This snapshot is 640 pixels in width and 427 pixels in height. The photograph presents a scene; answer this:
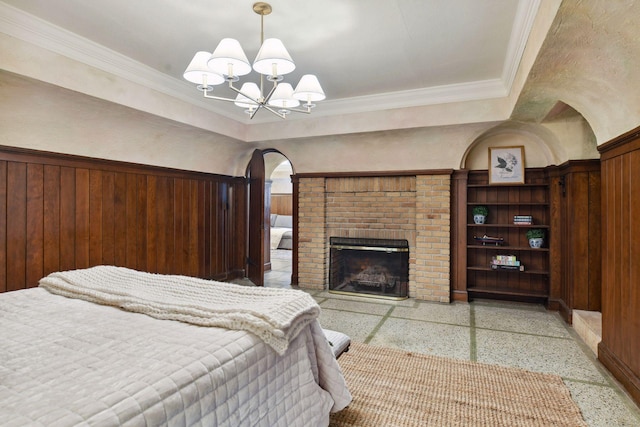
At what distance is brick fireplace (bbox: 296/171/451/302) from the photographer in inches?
175

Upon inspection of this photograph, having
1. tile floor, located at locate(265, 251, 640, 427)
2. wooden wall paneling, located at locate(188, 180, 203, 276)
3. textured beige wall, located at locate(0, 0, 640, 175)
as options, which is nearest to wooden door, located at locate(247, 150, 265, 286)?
textured beige wall, located at locate(0, 0, 640, 175)

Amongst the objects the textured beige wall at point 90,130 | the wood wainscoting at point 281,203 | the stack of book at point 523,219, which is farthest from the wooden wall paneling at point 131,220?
the wood wainscoting at point 281,203

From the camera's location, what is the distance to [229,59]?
2.07 m

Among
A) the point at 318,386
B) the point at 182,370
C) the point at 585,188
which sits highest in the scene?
the point at 585,188

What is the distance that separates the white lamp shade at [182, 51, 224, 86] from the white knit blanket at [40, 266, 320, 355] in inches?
51.7

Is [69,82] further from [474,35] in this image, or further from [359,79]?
[474,35]

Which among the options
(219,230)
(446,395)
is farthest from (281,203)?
(446,395)

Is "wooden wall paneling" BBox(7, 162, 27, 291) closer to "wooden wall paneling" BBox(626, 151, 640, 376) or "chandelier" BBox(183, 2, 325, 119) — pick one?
"chandelier" BBox(183, 2, 325, 119)

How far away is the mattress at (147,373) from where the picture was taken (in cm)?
86

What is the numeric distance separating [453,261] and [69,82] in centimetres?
436

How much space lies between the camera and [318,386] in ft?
5.24

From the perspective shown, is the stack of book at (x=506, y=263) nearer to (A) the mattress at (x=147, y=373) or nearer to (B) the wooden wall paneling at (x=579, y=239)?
(B) the wooden wall paneling at (x=579, y=239)

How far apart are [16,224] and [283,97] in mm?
2395

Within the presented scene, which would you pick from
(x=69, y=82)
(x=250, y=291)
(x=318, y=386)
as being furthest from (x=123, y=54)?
(x=318, y=386)
